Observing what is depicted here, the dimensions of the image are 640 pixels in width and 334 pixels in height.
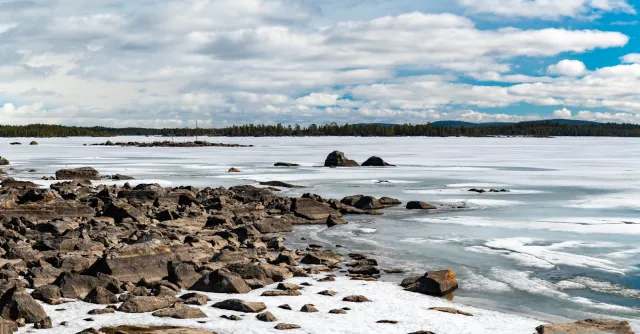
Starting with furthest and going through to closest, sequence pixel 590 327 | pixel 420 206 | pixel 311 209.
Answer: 1. pixel 420 206
2. pixel 311 209
3. pixel 590 327

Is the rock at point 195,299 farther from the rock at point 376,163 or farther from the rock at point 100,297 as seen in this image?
the rock at point 376,163

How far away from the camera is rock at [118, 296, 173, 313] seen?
361 inches

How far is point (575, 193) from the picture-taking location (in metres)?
28.0

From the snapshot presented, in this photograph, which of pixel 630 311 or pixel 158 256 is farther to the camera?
pixel 158 256

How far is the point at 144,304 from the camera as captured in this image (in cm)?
930

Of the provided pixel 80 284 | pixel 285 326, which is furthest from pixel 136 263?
pixel 285 326

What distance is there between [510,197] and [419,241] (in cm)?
1153

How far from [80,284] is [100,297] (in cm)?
63

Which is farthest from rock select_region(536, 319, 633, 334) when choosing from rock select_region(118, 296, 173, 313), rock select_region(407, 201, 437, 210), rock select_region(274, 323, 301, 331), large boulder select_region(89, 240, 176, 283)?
rock select_region(407, 201, 437, 210)

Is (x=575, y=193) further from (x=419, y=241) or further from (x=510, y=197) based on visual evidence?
(x=419, y=241)

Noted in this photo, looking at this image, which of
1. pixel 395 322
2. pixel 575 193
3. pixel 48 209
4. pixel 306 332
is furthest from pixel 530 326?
pixel 575 193

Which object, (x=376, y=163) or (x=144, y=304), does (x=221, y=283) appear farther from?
(x=376, y=163)

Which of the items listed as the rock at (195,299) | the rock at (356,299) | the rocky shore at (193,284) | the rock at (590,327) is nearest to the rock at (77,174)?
the rocky shore at (193,284)

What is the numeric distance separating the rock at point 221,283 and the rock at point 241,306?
851 mm
